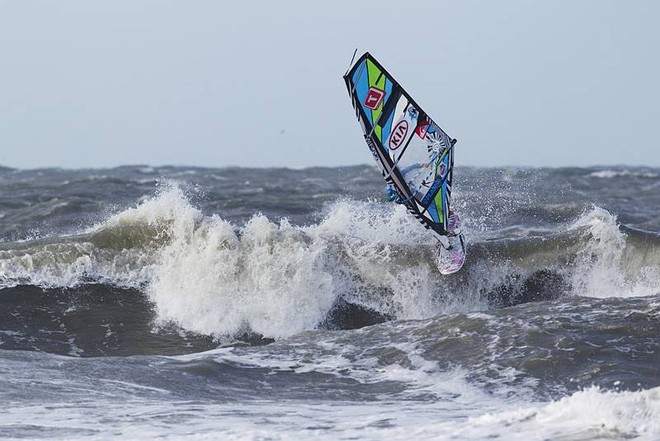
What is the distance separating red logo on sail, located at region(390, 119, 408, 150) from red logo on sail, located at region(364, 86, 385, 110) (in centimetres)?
34

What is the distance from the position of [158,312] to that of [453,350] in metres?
3.90

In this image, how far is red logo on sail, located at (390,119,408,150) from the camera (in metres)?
10.8

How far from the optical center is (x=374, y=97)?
1051cm

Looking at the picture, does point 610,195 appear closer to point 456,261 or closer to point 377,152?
point 456,261

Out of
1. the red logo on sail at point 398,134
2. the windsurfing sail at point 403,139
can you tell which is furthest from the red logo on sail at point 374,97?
the red logo on sail at point 398,134

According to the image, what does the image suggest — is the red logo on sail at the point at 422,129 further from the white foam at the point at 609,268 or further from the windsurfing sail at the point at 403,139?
the white foam at the point at 609,268

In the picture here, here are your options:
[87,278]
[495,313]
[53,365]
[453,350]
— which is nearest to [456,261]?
[495,313]

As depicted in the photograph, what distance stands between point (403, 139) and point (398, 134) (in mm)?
83

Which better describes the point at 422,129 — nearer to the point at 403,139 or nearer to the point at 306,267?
the point at 403,139

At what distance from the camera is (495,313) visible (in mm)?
10305

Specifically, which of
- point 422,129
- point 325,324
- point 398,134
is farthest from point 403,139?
point 325,324

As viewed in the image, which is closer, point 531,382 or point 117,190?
point 531,382

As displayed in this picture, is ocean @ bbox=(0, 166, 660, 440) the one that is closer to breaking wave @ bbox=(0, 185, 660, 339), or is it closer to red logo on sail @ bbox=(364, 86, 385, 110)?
breaking wave @ bbox=(0, 185, 660, 339)

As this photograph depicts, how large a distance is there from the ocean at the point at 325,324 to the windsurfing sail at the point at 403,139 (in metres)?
1.32
